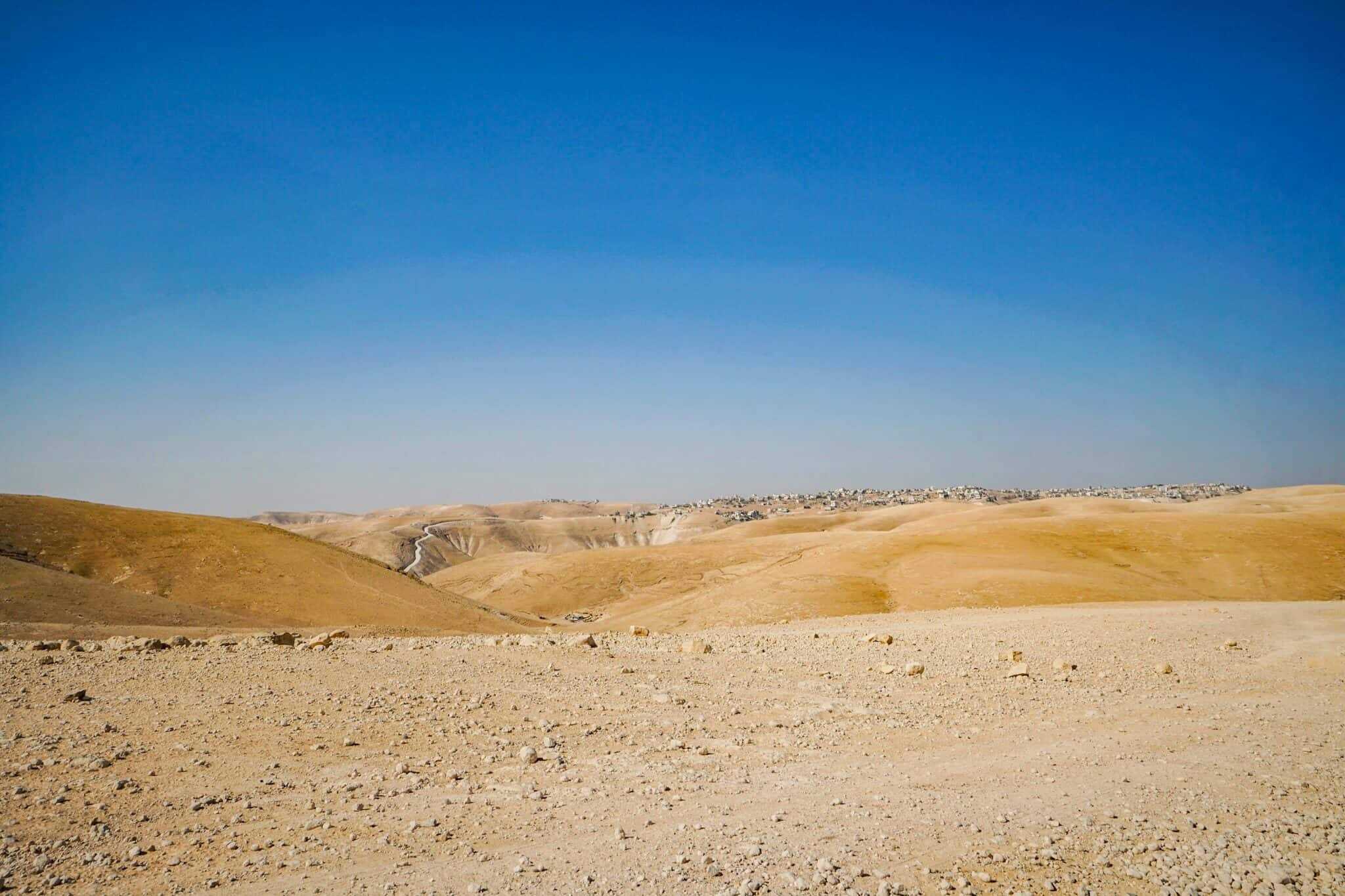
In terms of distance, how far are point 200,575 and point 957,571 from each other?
112ft

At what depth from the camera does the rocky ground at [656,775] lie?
6621 mm

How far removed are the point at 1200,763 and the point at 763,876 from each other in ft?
22.0

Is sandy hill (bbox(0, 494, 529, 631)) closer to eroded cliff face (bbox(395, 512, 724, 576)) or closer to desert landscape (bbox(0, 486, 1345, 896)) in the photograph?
desert landscape (bbox(0, 486, 1345, 896))

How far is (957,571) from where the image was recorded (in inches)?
1521

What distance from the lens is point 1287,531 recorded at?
4206cm

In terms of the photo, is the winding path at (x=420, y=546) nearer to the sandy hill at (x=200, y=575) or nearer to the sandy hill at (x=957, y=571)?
the sandy hill at (x=957, y=571)

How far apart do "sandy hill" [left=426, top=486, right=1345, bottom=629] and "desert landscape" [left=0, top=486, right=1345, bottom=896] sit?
34.9 ft

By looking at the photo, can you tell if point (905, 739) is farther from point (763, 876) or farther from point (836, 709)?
point (763, 876)

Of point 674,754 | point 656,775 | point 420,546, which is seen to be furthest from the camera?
point 420,546

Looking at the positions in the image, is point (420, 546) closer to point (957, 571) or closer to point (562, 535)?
point (562, 535)

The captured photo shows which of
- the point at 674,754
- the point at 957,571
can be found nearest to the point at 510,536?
the point at 957,571

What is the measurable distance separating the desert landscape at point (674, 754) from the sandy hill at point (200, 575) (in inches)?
20.1

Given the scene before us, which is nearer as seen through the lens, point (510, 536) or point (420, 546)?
point (420, 546)

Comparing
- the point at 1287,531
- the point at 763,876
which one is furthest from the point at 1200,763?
the point at 1287,531
